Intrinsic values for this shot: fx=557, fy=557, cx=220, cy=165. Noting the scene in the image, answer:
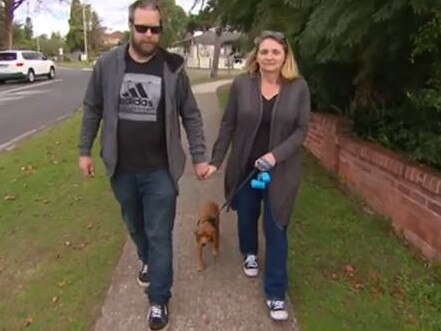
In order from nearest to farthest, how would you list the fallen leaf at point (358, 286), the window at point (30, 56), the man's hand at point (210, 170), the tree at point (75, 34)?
the man's hand at point (210, 170)
the fallen leaf at point (358, 286)
the window at point (30, 56)
the tree at point (75, 34)

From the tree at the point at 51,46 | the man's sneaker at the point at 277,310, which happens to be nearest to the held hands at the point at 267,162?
the man's sneaker at the point at 277,310

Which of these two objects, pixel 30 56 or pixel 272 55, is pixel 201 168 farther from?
pixel 30 56

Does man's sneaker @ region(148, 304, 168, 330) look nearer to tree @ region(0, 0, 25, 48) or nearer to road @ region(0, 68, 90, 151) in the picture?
road @ region(0, 68, 90, 151)

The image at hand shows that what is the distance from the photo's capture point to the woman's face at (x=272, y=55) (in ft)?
10.6

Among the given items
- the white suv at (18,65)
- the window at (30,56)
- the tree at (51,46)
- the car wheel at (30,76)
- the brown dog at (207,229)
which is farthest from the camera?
the tree at (51,46)

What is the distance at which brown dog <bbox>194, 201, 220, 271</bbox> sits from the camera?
12.9 ft

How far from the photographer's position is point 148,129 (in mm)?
3121

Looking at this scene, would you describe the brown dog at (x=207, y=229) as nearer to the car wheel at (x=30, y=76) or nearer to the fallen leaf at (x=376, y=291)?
the fallen leaf at (x=376, y=291)

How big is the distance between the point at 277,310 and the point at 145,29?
6.01 ft

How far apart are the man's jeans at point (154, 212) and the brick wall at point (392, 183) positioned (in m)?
1.90

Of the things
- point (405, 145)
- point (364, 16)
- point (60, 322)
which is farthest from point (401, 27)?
point (60, 322)

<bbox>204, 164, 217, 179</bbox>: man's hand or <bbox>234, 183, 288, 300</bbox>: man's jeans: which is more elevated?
<bbox>204, 164, 217, 179</bbox>: man's hand

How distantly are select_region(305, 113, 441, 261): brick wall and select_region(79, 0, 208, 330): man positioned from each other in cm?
173

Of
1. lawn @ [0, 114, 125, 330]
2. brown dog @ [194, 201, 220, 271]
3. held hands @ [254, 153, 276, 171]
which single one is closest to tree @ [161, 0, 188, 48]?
held hands @ [254, 153, 276, 171]
